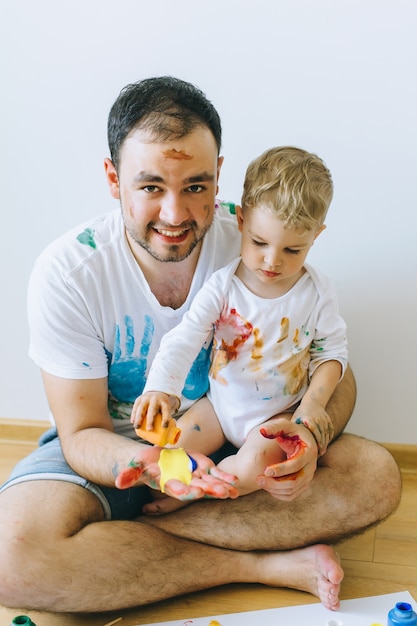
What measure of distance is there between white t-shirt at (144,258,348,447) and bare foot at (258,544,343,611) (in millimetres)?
228

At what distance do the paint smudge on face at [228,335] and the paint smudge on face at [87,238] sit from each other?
28 cm

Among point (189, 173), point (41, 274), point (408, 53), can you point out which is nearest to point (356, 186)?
point (408, 53)

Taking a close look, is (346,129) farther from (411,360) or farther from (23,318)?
(23,318)

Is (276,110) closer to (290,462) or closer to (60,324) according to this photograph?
(60,324)

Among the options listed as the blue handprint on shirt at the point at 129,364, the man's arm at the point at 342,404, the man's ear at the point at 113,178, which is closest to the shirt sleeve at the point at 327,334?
the man's arm at the point at 342,404

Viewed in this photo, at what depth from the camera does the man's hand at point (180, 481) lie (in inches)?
51.1

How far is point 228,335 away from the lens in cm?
152

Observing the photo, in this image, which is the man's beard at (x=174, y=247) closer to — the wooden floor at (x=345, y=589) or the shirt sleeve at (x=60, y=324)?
the shirt sleeve at (x=60, y=324)

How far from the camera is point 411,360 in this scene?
1934 mm

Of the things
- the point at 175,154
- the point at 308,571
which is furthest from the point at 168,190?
the point at 308,571

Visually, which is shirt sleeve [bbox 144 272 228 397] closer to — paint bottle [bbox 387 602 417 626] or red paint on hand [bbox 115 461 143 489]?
red paint on hand [bbox 115 461 143 489]

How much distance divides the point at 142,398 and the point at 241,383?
254 millimetres

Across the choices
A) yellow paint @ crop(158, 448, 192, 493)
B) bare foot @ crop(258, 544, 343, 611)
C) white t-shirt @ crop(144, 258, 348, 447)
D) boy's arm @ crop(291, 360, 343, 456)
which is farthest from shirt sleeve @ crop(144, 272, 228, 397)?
bare foot @ crop(258, 544, 343, 611)

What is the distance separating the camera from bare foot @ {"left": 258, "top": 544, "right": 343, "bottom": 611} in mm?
1479
